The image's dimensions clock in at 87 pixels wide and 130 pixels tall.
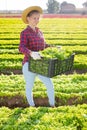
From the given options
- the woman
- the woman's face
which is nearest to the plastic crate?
the woman

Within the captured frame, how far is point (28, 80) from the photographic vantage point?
695 centimetres

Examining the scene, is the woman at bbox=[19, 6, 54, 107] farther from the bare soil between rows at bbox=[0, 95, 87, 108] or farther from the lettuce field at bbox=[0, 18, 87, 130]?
the bare soil between rows at bbox=[0, 95, 87, 108]

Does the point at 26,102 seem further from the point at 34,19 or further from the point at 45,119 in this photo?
the point at 34,19

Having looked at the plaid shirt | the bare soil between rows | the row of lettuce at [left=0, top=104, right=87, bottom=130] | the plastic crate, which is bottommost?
the bare soil between rows

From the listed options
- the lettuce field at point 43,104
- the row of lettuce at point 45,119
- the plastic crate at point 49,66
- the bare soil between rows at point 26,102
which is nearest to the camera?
the row of lettuce at point 45,119

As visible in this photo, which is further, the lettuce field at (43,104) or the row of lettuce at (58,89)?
the row of lettuce at (58,89)

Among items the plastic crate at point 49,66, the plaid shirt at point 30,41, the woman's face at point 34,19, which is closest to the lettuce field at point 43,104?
the plastic crate at point 49,66

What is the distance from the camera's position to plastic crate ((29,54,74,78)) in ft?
20.9

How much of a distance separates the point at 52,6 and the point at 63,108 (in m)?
135

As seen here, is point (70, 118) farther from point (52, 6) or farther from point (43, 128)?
point (52, 6)

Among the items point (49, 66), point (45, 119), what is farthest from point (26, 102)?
point (49, 66)

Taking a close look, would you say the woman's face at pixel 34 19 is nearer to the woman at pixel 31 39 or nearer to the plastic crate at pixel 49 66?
the woman at pixel 31 39

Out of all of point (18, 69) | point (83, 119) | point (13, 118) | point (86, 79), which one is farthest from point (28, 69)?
point (18, 69)

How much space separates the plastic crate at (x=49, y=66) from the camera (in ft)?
20.9
